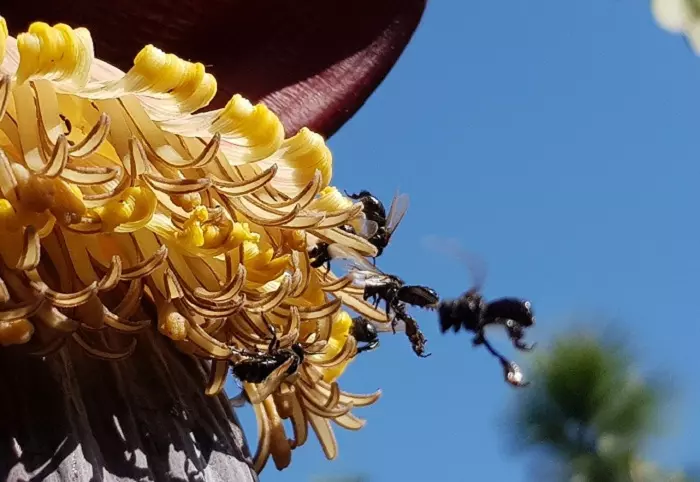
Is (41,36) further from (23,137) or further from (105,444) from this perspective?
(105,444)

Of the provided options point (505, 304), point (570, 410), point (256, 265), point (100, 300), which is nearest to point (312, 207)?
point (256, 265)

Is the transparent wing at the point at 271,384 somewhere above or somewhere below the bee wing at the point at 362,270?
below

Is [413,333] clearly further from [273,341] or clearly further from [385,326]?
[273,341]

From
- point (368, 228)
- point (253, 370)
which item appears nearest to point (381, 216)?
point (368, 228)

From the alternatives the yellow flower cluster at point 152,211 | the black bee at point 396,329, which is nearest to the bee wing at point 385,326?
the black bee at point 396,329

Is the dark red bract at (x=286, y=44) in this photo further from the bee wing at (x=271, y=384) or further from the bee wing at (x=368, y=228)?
the bee wing at (x=271, y=384)

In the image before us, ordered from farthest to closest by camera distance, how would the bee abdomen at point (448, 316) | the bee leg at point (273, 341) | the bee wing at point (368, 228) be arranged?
the bee abdomen at point (448, 316) → the bee wing at point (368, 228) → the bee leg at point (273, 341)
